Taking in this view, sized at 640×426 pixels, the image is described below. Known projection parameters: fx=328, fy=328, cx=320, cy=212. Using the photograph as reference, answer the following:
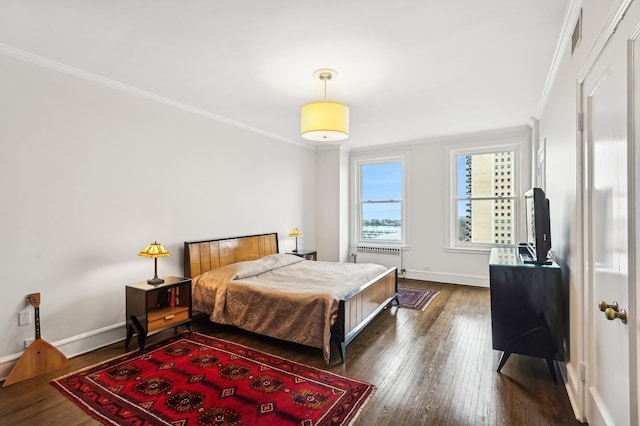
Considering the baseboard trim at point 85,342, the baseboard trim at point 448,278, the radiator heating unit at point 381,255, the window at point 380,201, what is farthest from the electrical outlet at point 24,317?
the baseboard trim at point 448,278

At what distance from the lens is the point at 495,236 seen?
214 inches

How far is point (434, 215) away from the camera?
586cm

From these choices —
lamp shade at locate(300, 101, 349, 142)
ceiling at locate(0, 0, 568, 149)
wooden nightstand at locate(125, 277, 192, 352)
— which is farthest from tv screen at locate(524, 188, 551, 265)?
wooden nightstand at locate(125, 277, 192, 352)

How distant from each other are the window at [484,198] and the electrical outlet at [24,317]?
224 inches

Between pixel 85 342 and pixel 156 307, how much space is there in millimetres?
645

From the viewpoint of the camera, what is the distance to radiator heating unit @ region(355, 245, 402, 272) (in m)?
6.14

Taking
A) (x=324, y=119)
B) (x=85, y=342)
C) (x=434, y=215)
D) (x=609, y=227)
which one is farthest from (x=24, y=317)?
(x=434, y=215)

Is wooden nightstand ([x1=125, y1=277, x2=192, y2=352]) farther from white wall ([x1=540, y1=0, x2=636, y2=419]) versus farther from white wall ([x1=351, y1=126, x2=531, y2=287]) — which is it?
white wall ([x1=351, y1=126, x2=531, y2=287])

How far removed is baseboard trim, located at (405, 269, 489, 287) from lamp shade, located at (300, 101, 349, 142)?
374cm

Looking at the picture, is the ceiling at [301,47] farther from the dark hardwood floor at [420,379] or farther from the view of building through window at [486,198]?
the dark hardwood floor at [420,379]

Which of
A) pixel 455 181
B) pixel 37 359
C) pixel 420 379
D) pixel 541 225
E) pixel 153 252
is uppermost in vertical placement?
pixel 455 181

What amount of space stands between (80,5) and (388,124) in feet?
12.4

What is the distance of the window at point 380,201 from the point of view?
632 centimetres

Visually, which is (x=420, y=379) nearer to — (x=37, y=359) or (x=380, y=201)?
(x=37, y=359)
